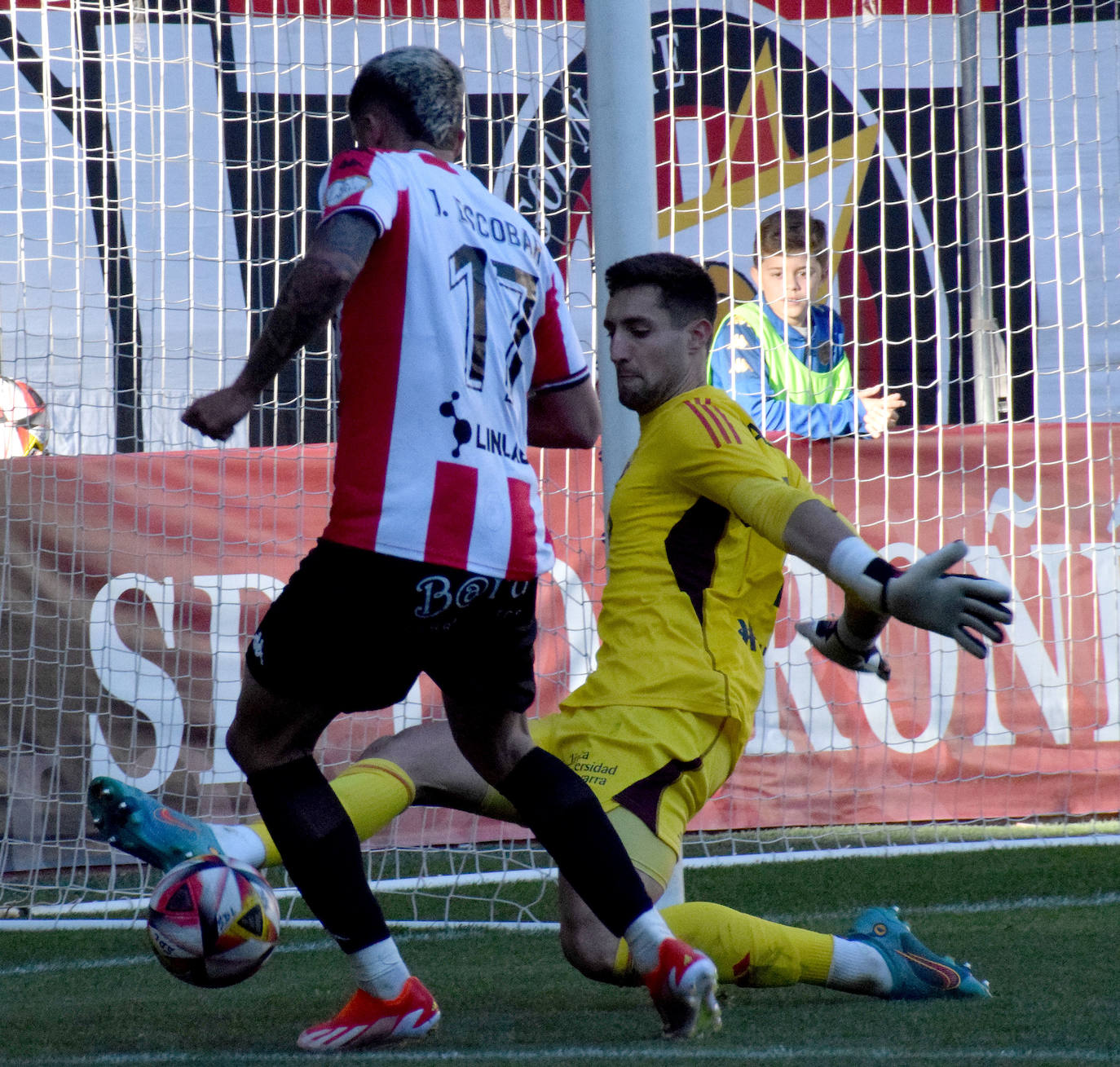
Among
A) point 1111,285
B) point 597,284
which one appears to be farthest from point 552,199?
point 1111,285

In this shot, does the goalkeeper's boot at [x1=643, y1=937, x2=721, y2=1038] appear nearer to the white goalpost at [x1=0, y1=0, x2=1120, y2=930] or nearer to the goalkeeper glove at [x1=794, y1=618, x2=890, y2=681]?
the goalkeeper glove at [x1=794, y1=618, x2=890, y2=681]

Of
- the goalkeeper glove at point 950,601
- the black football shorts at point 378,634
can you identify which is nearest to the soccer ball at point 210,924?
the black football shorts at point 378,634

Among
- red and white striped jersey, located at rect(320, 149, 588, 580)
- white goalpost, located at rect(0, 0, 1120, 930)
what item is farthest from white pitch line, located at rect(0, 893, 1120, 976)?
red and white striped jersey, located at rect(320, 149, 588, 580)

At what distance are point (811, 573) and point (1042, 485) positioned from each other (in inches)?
42.6

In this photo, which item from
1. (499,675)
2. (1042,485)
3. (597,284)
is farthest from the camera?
(1042,485)

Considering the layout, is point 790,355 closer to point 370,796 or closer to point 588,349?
point 588,349

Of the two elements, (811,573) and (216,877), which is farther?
(811,573)

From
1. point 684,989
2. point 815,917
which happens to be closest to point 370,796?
point 684,989

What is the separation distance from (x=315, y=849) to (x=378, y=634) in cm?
43

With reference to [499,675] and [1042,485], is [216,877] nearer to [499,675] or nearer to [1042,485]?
[499,675]

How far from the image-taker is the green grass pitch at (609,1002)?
2.56 metres

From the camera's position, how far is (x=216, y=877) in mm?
2693

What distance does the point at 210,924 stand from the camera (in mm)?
2625

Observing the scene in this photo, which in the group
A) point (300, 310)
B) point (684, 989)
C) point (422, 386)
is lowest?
point (684, 989)
